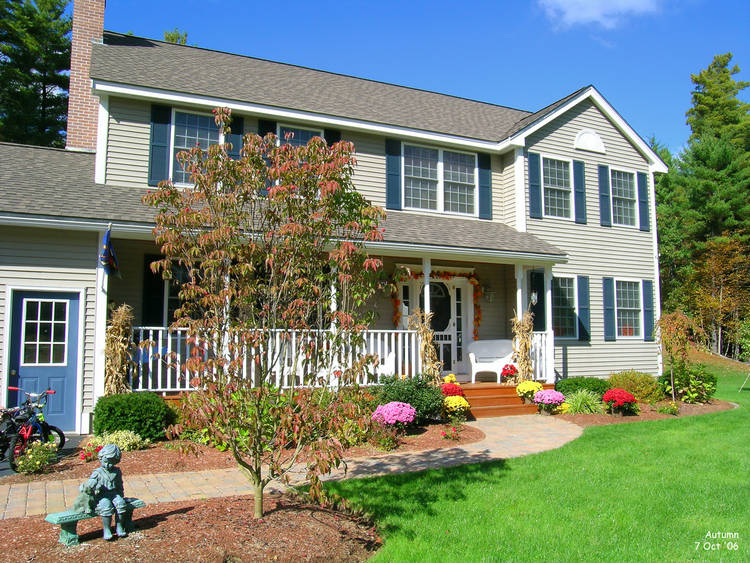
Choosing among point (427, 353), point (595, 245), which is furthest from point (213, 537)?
point (595, 245)

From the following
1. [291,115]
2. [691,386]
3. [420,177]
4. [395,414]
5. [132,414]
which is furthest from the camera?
[420,177]

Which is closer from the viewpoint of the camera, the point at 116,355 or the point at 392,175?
the point at 116,355

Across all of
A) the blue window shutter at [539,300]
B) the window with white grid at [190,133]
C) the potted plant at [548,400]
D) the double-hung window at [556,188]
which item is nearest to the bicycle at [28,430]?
the window with white grid at [190,133]

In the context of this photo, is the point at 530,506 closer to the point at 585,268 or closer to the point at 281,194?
the point at 281,194

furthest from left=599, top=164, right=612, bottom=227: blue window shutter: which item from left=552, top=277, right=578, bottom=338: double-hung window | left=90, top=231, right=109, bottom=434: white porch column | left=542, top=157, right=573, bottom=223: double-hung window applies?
left=90, top=231, right=109, bottom=434: white porch column


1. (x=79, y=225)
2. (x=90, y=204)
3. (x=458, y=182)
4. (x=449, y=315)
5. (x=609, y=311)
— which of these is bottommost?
(x=449, y=315)

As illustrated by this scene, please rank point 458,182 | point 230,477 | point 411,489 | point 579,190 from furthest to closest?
point 579,190 → point 458,182 → point 230,477 → point 411,489

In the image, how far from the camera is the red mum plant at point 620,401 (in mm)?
11148

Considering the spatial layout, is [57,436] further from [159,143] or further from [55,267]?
[159,143]

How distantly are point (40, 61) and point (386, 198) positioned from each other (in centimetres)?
2262

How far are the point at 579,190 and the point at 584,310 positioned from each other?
3214mm

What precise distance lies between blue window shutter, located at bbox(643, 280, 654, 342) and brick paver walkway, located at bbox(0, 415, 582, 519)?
22.3ft

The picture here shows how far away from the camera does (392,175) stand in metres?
13.2

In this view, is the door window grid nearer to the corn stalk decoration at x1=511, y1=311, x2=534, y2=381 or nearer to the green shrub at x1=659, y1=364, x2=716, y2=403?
the corn stalk decoration at x1=511, y1=311, x2=534, y2=381
